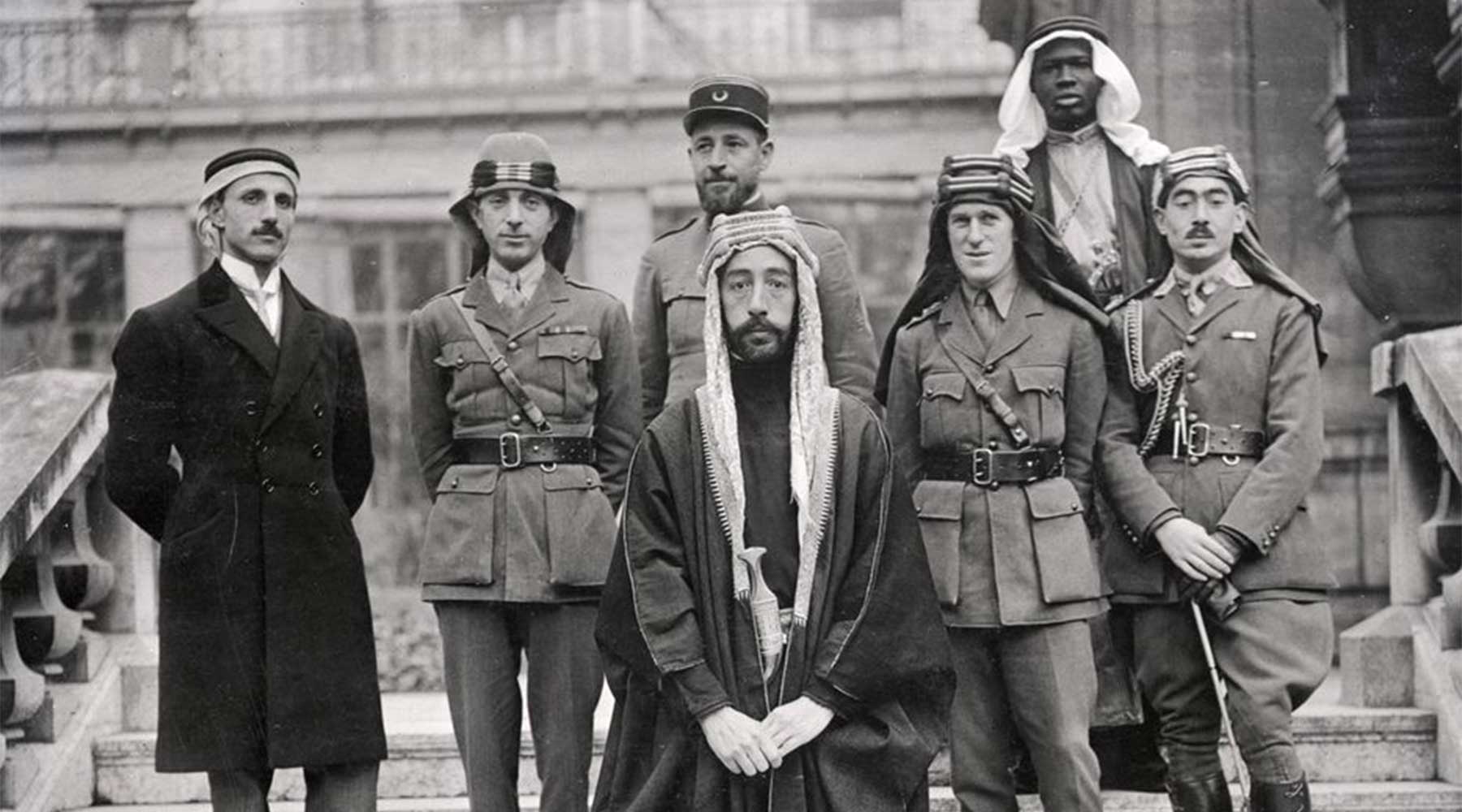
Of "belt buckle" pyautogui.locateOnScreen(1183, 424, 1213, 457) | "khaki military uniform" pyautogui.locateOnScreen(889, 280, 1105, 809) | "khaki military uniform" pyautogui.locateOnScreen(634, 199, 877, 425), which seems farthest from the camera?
"khaki military uniform" pyautogui.locateOnScreen(634, 199, 877, 425)

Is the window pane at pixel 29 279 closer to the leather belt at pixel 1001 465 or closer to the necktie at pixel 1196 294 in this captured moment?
the leather belt at pixel 1001 465

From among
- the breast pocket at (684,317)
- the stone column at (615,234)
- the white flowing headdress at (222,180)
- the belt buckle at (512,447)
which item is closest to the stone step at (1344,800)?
the belt buckle at (512,447)

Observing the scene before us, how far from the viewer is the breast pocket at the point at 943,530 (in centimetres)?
482

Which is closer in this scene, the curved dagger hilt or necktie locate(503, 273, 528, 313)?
the curved dagger hilt

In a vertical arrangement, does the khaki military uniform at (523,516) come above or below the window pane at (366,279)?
below

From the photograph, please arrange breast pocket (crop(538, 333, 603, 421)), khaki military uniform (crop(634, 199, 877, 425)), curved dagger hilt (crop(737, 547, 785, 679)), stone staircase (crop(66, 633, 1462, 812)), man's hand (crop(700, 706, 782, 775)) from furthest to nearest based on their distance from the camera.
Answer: stone staircase (crop(66, 633, 1462, 812)), khaki military uniform (crop(634, 199, 877, 425)), breast pocket (crop(538, 333, 603, 421)), curved dagger hilt (crop(737, 547, 785, 679)), man's hand (crop(700, 706, 782, 775))

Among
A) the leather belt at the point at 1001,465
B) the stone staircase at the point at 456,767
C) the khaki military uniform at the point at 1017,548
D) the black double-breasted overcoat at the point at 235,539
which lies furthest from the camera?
the stone staircase at the point at 456,767

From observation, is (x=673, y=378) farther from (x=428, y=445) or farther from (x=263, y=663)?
(x=263, y=663)

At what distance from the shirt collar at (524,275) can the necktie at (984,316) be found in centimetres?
131

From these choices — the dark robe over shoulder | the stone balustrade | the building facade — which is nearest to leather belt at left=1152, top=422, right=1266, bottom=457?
the dark robe over shoulder

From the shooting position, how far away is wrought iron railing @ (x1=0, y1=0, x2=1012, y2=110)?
14.5m

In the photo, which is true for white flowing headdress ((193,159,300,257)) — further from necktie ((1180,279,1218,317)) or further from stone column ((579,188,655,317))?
stone column ((579,188,655,317))

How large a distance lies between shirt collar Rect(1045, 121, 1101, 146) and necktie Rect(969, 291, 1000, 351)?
892 mm

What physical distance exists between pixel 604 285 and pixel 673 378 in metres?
9.16
